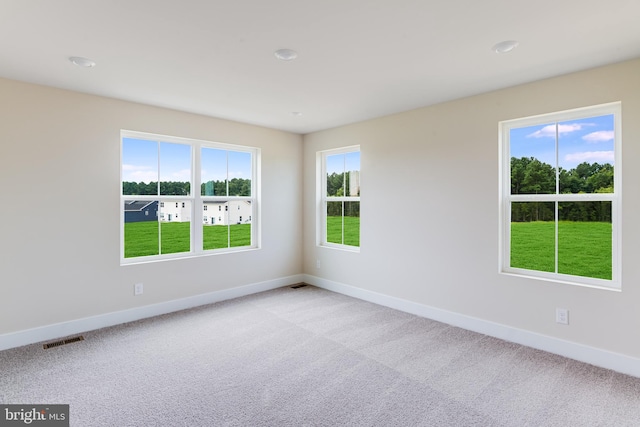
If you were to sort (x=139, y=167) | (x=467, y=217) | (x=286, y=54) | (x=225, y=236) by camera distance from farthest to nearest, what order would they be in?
(x=225, y=236), (x=139, y=167), (x=467, y=217), (x=286, y=54)

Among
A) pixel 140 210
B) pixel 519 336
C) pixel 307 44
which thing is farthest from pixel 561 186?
pixel 140 210

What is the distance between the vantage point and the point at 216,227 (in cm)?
456

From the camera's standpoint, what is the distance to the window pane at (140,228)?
12.4ft

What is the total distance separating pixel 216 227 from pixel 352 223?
78.1 inches

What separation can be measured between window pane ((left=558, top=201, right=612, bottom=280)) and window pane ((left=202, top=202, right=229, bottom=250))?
13.1ft

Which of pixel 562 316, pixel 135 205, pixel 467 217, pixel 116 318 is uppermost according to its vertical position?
pixel 135 205

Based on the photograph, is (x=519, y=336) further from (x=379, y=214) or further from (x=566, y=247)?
(x=379, y=214)

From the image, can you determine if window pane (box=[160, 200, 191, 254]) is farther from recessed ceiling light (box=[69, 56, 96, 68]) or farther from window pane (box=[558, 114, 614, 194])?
window pane (box=[558, 114, 614, 194])

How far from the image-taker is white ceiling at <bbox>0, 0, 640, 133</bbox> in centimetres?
188

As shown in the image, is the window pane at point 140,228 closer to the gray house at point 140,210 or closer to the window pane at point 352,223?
the gray house at point 140,210

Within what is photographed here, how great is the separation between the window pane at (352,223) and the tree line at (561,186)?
2.05 meters

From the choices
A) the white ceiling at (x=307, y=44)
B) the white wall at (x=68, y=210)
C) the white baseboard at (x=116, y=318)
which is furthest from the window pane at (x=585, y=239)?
the white wall at (x=68, y=210)

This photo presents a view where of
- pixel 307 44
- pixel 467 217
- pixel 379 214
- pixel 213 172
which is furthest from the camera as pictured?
pixel 213 172

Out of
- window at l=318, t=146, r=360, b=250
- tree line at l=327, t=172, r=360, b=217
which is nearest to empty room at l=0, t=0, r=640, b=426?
window at l=318, t=146, r=360, b=250
